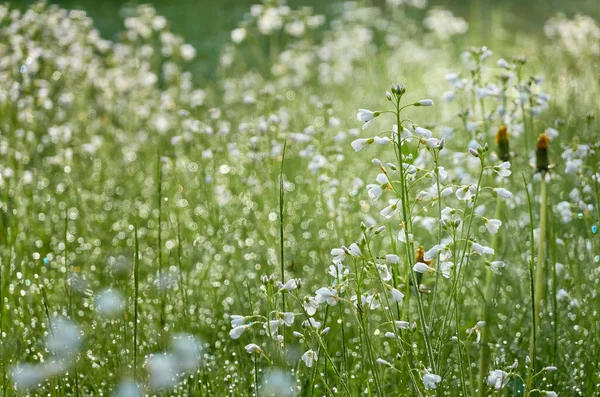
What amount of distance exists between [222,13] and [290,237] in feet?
31.2

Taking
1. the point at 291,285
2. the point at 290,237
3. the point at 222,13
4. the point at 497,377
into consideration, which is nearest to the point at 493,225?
the point at 497,377

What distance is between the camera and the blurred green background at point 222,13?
9.97 metres

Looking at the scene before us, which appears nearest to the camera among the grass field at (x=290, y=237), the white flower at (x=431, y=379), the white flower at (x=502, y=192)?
the white flower at (x=431, y=379)

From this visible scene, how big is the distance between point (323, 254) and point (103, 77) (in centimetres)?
281

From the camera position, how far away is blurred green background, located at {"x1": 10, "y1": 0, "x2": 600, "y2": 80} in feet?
32.7

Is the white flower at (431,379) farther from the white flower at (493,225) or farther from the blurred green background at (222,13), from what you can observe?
the blurred green background at (222,13)

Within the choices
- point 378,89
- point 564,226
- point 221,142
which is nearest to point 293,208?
point 221,142

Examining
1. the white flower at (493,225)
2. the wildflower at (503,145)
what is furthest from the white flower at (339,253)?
the wildflower at (503,145)

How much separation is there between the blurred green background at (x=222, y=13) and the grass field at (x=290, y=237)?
3477 mm

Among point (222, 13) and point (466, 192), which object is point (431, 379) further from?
point (222, 13)

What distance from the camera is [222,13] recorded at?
12609mm

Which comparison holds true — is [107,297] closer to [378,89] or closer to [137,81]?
[137,81]

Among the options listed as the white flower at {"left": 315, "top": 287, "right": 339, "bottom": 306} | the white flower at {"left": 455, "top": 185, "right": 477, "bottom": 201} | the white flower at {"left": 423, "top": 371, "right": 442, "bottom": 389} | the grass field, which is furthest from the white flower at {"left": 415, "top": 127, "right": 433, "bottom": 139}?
the white flower at {"left": 423, "top": 371, "right": 442, "bottom": 389}

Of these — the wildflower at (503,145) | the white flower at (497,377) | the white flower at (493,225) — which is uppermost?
the wildflower at (503,145)
